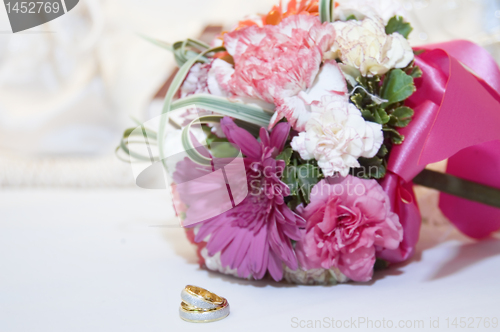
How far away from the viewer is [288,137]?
0.45 meters

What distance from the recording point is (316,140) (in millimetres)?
407

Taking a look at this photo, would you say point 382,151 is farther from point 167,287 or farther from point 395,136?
point 167,287

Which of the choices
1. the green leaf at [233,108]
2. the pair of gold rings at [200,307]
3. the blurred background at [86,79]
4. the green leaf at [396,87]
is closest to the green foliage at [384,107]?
Result: the green leaf at [396,87]

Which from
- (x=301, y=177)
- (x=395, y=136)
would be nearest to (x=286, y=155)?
(x=301, y=177)

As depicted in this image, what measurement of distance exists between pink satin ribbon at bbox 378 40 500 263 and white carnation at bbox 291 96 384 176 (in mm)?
53

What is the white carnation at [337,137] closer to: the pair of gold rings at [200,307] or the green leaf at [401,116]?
the green leaf at [401,116]

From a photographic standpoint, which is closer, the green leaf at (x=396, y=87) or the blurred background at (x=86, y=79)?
the green leaf at (x=396, y=87)

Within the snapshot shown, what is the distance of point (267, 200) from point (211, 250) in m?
0.09

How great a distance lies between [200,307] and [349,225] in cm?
17

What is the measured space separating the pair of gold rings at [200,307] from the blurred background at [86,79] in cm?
70

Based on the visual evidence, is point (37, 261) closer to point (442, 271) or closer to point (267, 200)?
point (267, 200)

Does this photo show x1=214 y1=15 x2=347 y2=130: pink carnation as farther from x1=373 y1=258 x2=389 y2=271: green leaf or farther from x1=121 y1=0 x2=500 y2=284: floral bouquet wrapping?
x1=373 y1=258 x2=389 y2=271: green leaf

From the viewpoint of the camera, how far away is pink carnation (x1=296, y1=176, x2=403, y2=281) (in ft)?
1.37

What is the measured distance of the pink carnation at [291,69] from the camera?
16.4 inches
